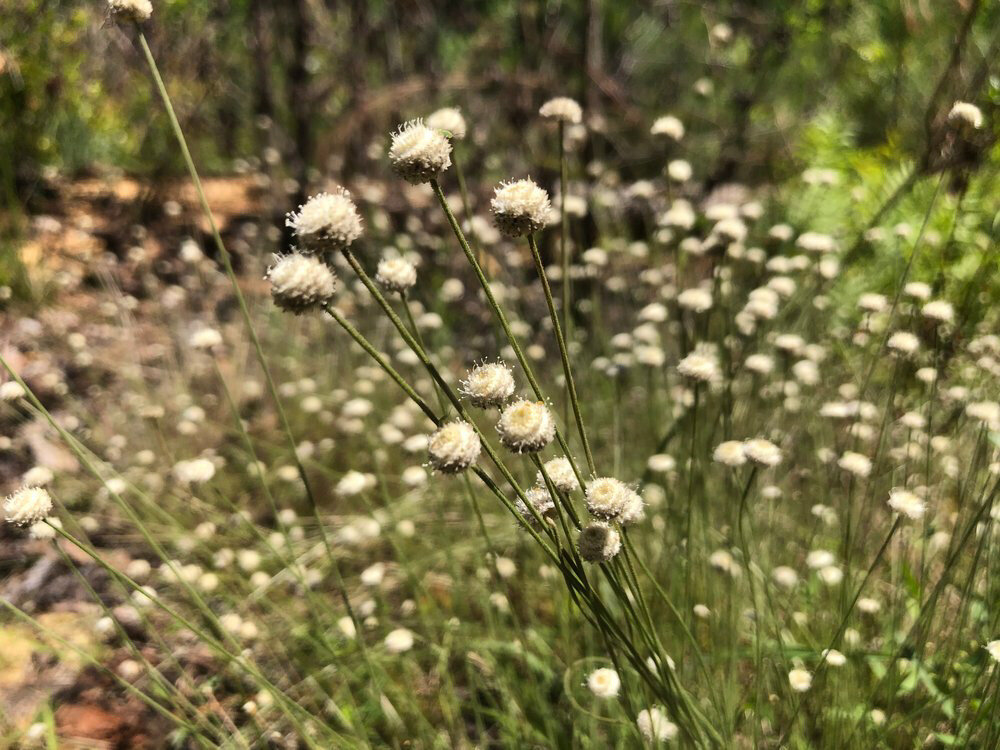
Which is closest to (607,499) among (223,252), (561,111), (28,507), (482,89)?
(223,252)

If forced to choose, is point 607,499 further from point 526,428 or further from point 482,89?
point 482,89

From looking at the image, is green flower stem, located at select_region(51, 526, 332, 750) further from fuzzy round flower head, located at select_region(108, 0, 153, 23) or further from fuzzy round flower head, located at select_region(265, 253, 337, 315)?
fuzzy round flower head, located at select_region(108, 0, 153, 23)

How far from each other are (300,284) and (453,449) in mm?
295

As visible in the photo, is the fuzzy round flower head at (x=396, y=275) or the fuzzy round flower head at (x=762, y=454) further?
the fuzzy round flower head at (x=762, y=454)

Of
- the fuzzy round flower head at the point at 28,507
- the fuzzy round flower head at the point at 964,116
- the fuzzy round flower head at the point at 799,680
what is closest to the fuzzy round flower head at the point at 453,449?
the fuzzy round flower head at the point at 28,507

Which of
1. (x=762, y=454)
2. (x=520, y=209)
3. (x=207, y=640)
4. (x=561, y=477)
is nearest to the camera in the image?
(x=520, y=209)

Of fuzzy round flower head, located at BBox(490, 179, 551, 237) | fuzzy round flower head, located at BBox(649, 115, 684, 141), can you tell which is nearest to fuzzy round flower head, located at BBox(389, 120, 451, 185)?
fuzzy round flower head, located at BBox(490, 179, 551, 237)

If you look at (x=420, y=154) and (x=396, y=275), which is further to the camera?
(x=396, y=275)

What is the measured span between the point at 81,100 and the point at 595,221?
417 cm

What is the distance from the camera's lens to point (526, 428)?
0.97 meters

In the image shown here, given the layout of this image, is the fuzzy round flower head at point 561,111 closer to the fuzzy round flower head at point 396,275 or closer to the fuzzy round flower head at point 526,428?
the fuzzy round flower head at point 396,275

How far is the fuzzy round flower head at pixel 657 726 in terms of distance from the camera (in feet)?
4.48

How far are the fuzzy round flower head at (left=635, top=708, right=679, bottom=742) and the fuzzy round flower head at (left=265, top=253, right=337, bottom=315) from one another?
100 centimetres

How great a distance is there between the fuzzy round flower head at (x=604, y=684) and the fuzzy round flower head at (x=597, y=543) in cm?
41
